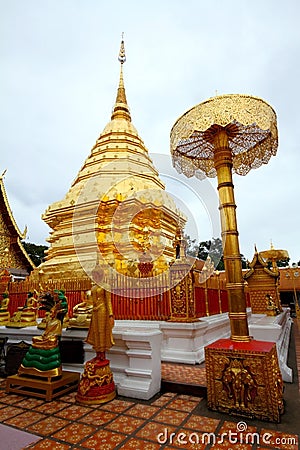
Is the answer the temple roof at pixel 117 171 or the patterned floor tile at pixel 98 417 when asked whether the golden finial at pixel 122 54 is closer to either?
the temple roof at pixel 117 171

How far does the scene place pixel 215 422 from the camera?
2.85m

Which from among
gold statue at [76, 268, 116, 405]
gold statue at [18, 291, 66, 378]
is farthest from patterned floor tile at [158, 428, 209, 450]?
gold statue at [18, 291, 66, 378]

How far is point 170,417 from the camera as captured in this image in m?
3.01

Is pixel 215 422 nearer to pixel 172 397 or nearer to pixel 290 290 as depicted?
pixel 172 397

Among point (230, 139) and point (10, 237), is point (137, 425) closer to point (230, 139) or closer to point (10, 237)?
point (230, 139)

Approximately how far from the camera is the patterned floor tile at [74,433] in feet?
8.57

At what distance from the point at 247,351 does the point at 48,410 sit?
94.6 inches

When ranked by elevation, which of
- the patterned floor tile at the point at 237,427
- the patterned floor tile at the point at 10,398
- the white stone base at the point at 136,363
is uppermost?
the white stone base at the point at 136,363

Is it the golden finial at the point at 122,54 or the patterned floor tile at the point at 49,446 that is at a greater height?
the golden finial at the point at 122,54

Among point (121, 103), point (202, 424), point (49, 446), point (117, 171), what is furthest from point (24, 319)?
point (121, 103)

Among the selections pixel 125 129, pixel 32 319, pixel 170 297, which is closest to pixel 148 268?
pixel 170 297

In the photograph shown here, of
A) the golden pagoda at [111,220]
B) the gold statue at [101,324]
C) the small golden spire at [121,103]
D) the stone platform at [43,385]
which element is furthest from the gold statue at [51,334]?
the small golden spire at [121,103]

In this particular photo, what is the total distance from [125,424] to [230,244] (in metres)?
2.31

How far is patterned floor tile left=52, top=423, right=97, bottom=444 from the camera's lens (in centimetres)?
261
